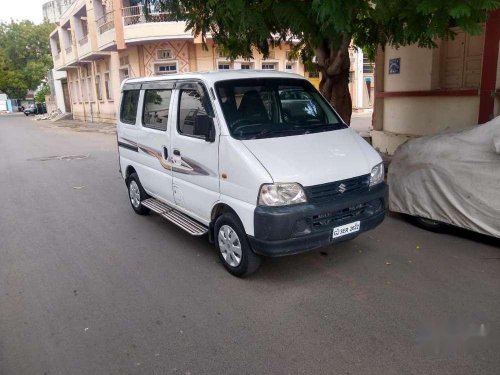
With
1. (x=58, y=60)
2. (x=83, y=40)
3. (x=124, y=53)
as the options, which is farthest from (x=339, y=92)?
(x=58, y=60)

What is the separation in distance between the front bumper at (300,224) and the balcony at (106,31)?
22.0 metres

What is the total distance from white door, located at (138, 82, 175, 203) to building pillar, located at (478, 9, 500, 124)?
5675 millimetres

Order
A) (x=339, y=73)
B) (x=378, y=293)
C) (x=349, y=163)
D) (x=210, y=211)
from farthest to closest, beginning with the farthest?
(x=339, y=73) < (x=210, y=211) < (x=349, y=163) < (x=378, y=293)

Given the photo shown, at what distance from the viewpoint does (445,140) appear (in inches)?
205

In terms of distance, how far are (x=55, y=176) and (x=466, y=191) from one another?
8.96 meters

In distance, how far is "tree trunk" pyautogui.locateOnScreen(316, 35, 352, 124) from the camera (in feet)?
25.6

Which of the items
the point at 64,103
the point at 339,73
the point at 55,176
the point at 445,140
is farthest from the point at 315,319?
the point at 64,103

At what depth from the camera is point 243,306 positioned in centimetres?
385

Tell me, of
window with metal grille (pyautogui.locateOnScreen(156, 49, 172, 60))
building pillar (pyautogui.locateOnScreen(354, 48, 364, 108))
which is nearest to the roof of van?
window with metal grille (pyautogui.locateOnScreen(156, 49, 172, 60))

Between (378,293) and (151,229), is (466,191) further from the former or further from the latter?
(151,229)

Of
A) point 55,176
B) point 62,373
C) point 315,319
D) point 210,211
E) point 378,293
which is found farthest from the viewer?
point 55,176

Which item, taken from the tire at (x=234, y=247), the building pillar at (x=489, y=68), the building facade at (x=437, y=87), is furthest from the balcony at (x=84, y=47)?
the tire at (x=234, y=247)

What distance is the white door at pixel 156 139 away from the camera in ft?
17.6

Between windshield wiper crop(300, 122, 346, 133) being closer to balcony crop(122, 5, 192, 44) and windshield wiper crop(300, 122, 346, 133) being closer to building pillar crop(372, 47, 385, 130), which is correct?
building pillar crop(372, 47, 385, 130)
